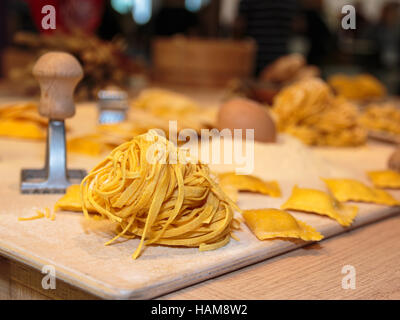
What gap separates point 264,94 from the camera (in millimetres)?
1792

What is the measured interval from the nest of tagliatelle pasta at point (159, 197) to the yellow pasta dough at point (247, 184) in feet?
0.70

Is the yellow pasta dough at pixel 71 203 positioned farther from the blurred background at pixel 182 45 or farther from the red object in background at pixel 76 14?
the red object in background at pixel 76 14

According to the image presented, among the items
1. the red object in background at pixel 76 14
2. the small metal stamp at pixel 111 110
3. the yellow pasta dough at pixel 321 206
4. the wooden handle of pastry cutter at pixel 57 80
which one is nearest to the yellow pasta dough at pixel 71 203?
the wooden handle of pastry cutter at pixel 57 80

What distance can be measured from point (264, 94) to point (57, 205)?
1167 millimetres

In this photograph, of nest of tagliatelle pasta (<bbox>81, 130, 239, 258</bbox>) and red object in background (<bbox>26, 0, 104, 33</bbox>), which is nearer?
nest of tagliatelle pasta (<bbox>81, 130, 239, 258</bbox>)

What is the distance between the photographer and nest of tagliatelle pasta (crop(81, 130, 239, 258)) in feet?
1.99

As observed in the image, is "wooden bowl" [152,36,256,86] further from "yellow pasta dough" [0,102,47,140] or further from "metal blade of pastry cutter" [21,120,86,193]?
"metal blade of pastry cutter" [21,120,86,193]

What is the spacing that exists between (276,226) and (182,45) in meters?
1.81

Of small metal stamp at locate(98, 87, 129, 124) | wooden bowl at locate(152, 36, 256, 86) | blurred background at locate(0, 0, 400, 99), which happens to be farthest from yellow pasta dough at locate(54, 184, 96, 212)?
wooden bowl at locate(152, 36, 256, 86)

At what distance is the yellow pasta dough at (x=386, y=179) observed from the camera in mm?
1014

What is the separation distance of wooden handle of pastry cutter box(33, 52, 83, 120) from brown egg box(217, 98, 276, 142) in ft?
1.48

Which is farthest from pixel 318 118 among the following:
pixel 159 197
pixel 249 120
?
pixel 159 197

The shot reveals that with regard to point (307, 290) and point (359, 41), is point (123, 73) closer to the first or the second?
point (307, 290)

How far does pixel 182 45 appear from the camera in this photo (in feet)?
7.86
